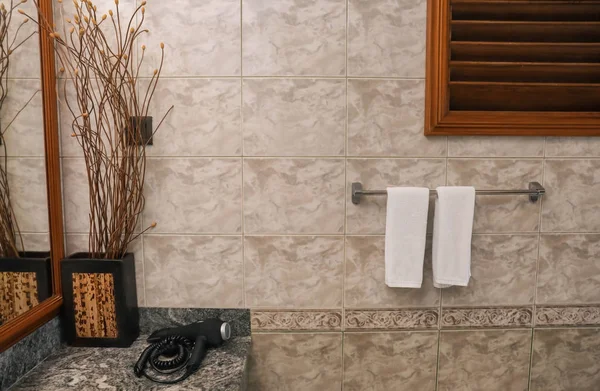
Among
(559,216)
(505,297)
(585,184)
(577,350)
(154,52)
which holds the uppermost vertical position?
(154,52)

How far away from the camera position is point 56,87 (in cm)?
146

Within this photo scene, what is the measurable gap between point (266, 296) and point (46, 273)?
2.27 ft

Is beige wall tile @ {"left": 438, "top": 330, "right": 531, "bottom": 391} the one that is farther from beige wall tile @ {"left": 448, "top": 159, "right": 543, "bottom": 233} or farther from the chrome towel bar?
the chrome towel bar

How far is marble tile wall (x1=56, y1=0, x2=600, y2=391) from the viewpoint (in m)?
1.47

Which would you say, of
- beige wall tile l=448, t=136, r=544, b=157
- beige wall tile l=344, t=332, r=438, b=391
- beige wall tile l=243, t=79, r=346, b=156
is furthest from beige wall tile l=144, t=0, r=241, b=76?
beige wall tile l=344, t=332, r=438, b=391

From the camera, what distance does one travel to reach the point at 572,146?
152 cm

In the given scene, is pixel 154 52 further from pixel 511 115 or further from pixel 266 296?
pixel 511 115

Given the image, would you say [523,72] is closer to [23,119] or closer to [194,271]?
[194,271]

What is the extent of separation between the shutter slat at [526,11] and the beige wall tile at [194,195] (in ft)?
2.90

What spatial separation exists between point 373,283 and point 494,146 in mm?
610

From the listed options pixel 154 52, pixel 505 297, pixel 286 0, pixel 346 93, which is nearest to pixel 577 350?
pixel 505 297

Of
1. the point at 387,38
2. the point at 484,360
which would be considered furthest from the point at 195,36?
the point at 484,360

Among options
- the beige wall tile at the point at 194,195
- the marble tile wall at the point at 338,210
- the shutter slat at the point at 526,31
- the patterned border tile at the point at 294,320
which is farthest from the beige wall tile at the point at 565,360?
the beige wall tile at the point at 194,195

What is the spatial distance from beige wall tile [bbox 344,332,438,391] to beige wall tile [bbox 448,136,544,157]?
25.0 inches
